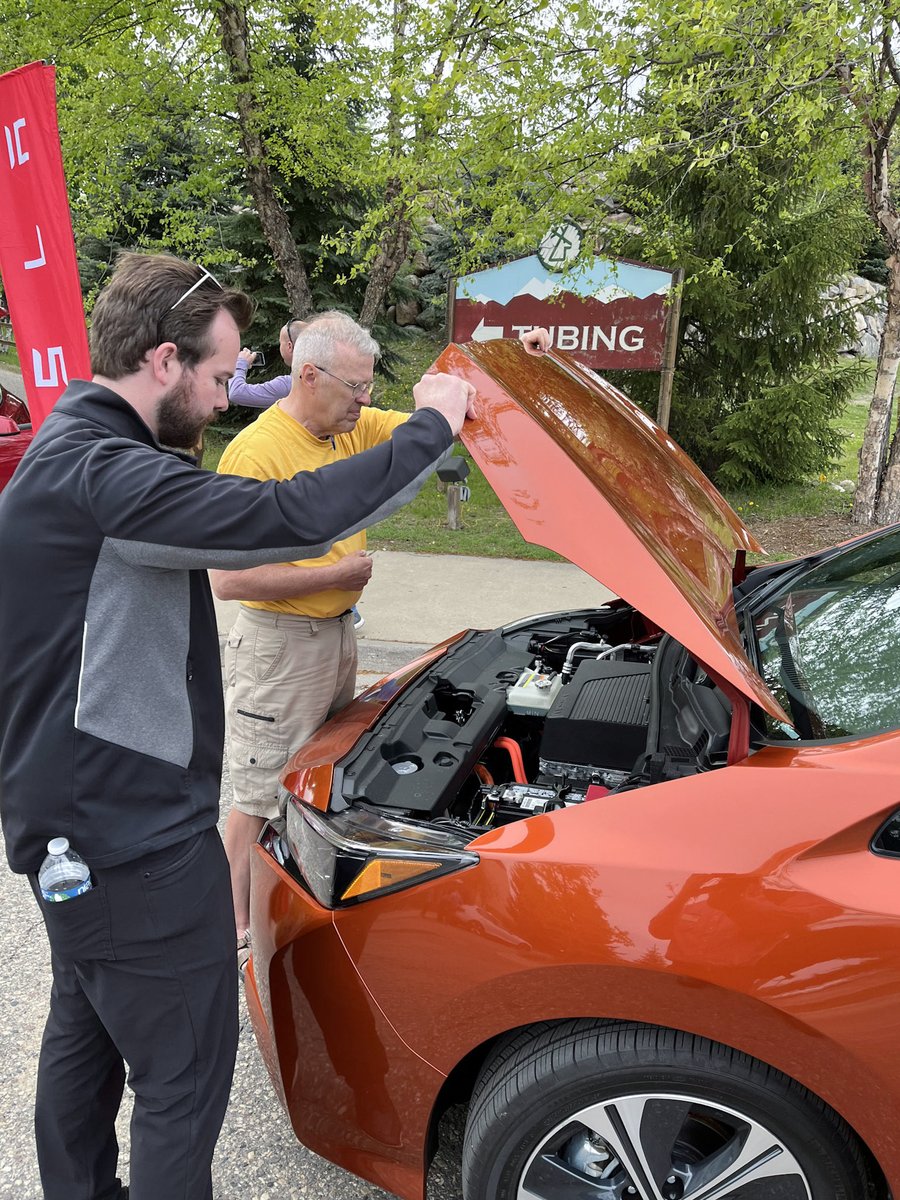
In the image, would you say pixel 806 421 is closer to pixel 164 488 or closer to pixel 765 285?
pixel 765 285

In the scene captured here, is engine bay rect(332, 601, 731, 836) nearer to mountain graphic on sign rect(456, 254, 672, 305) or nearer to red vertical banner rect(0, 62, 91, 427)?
red vertical banner rect(0, 62, 91, 427)

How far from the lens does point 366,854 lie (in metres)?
1.71

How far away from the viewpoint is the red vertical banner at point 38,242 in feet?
14.9

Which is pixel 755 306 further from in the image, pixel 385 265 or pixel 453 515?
pixel 453 515

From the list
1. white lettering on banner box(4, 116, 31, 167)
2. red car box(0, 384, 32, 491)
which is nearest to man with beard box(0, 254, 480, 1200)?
white lettering on banner box(4, 116, 31, 167)

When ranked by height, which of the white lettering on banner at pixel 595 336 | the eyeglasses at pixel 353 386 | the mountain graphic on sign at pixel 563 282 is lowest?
the eyeglasses at pixel 353 386

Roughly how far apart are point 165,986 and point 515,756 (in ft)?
3.30

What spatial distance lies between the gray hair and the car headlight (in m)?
1.29

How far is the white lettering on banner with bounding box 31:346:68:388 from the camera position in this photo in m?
4.86

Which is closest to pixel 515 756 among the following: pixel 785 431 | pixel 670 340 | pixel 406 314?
pixel 670 340

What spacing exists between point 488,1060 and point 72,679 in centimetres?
102

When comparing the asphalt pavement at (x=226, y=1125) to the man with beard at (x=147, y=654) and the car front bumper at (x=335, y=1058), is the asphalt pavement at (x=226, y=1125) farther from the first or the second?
the man with beard at (x=147, y=654)

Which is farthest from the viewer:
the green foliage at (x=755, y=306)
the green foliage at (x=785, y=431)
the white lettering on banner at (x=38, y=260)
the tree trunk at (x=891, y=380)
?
the green foliage at (x=785, y=431)

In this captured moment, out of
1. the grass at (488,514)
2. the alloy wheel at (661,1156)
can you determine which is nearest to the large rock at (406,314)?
the grass at (488,514)
